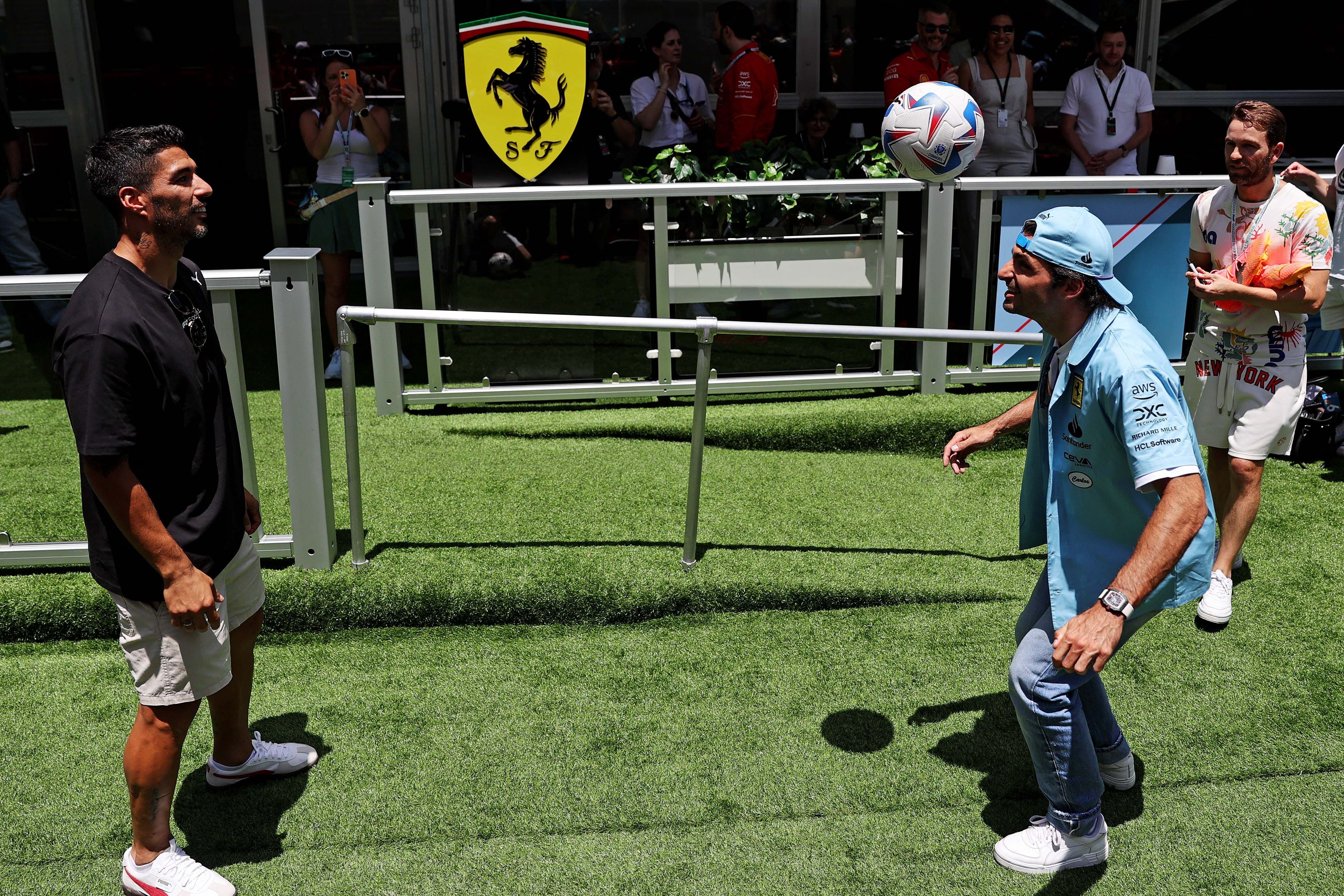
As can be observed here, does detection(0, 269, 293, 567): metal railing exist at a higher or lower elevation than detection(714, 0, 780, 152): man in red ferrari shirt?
lower

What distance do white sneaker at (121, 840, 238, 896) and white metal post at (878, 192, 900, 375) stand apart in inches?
179

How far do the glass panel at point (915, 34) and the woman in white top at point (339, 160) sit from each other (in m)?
4.25

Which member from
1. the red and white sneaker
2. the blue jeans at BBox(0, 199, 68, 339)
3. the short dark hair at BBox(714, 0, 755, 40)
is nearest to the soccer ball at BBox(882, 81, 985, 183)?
the short dark hair at BBox(714, 0, 755, 40)

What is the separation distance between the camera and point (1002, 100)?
7.53 meters

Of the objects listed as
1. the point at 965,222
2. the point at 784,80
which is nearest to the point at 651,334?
the point at 965,222

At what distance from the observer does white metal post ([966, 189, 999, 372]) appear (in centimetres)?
615

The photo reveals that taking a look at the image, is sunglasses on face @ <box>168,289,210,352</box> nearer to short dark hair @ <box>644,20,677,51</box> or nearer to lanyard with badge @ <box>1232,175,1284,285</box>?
lanyard with badge @ <box>1232,175,1284,285</box>

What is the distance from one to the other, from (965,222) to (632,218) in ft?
6.19

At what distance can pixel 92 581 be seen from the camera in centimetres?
423

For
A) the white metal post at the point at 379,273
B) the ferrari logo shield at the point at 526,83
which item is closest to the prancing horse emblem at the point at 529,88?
the ferrari logo shield at the point at 526,83

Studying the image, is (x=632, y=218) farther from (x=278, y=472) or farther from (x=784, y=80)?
(x=784, y=80)

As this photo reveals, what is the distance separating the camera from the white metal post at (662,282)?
20.1 ft

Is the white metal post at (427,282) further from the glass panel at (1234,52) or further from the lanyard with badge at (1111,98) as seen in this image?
the glass panel at (1234,52)

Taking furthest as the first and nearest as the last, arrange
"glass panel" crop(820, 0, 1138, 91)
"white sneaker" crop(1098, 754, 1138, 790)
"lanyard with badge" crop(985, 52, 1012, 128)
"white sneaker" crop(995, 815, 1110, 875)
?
"glass panel" crop(820, 0, 1138, 91), "lanyard with badge" crop(985, 52, 1012, 128), "white sneaker" crop(1098, 754, 1138, 790), "white sneaker" crop(995, 815, 1110, 875)
